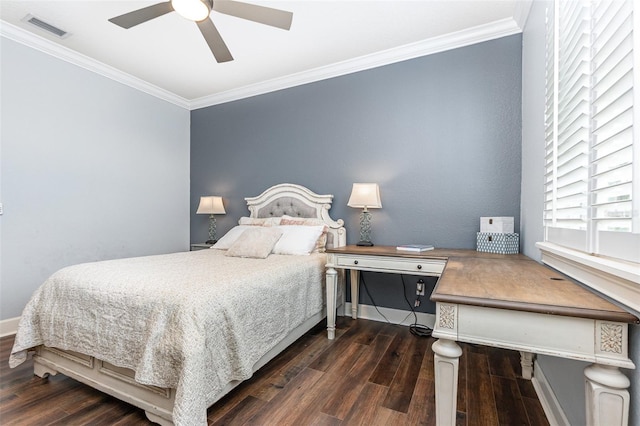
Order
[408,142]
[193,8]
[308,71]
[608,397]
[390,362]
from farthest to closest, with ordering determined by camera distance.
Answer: [308,71]
[408,142]
[390,362]
[193,8]
[608,397]

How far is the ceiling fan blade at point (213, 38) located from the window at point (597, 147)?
1926 millimetres

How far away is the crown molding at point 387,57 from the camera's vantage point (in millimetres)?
2557

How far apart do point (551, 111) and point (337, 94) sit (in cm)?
214

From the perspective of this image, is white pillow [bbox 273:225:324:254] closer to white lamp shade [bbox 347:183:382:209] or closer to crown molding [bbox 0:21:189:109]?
white lamp shade [bbox 347:183:382:209]

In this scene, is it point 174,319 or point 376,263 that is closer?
point 174,319

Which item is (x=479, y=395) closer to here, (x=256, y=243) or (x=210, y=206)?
(x=256, y=243)

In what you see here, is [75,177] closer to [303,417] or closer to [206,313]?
[206,313]

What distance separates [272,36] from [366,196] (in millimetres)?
1714

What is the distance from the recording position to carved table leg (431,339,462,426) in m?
1.03

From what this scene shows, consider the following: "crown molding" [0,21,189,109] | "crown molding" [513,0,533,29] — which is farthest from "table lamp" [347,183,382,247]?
"crown molding" [0,21,189,109]

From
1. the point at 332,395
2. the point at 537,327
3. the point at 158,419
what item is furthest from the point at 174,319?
the point at 537,327

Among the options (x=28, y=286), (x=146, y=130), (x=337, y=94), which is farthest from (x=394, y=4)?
(x=28, y=286)

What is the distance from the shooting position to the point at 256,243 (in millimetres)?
2674

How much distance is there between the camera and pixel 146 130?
148 inches
